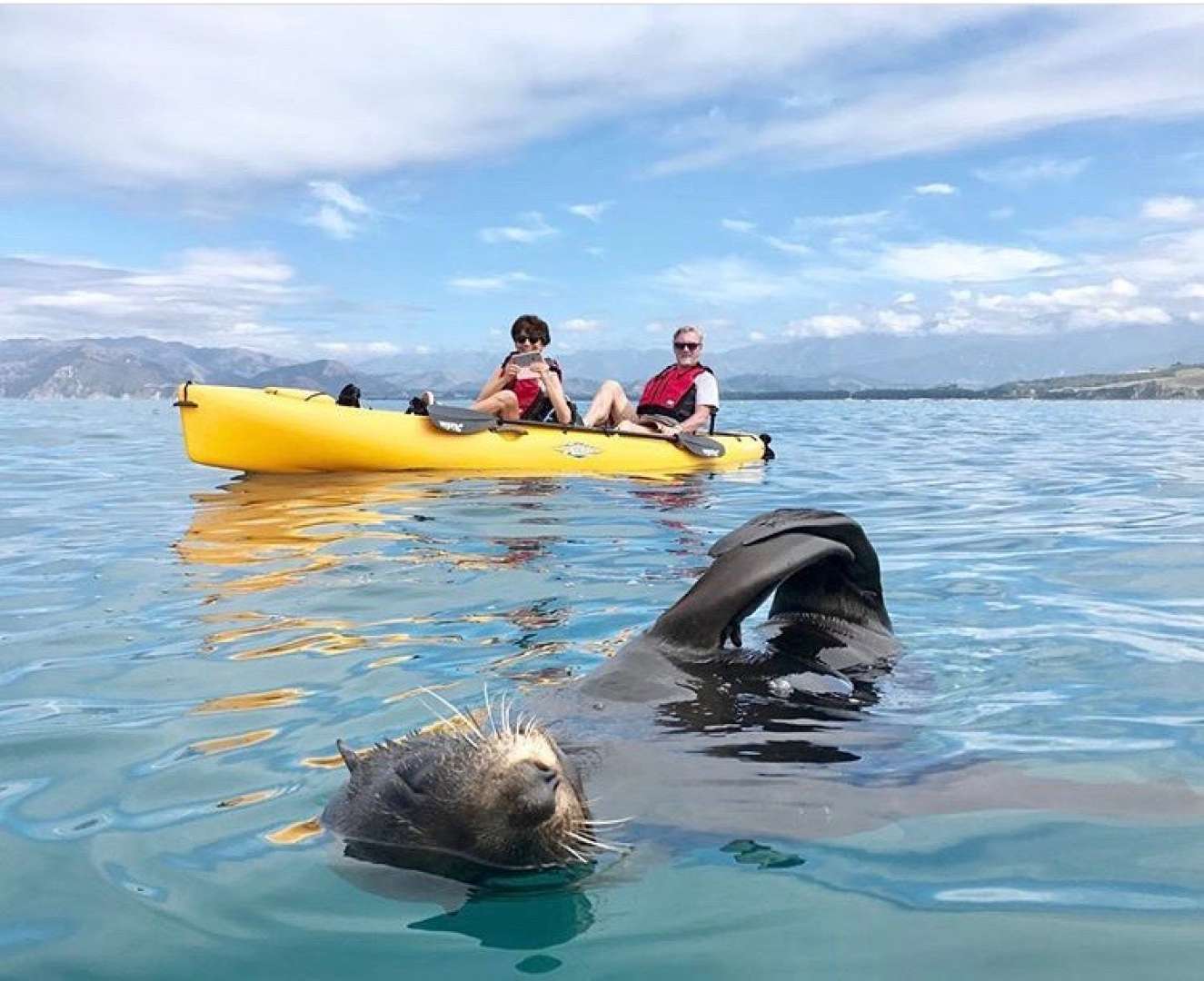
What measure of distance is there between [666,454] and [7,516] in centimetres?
818

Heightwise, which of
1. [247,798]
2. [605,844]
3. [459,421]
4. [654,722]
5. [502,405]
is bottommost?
[247,798]

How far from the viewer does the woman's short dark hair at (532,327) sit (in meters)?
15.7

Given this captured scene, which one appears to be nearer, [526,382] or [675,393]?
[526,382]

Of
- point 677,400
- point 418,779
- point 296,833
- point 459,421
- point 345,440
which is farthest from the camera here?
point 677,400

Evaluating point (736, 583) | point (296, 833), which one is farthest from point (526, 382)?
point (296, 833)

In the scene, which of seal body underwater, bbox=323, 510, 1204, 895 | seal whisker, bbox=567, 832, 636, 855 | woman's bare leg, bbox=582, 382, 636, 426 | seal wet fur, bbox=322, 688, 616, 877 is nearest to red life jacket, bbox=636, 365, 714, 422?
woman's bare leg, bbox=582, 382, 636, 426

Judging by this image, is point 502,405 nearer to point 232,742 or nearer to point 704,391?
point 704,391

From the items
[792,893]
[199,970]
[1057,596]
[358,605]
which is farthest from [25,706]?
[1057,596]

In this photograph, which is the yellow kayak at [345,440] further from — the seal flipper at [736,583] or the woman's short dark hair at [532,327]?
the seal flipper at [736,583]

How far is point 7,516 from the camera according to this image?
461 inches

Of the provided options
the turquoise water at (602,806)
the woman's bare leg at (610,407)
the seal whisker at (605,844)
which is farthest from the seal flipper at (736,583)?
the woman's bare leg at (610,407)

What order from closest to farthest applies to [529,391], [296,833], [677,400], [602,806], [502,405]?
1. [602,806]
2. [296,833]
3. [502,405]
4. [529,391]
5. [677,400]

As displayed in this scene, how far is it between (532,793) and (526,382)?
13.8 metres

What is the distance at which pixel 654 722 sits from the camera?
151 inches
